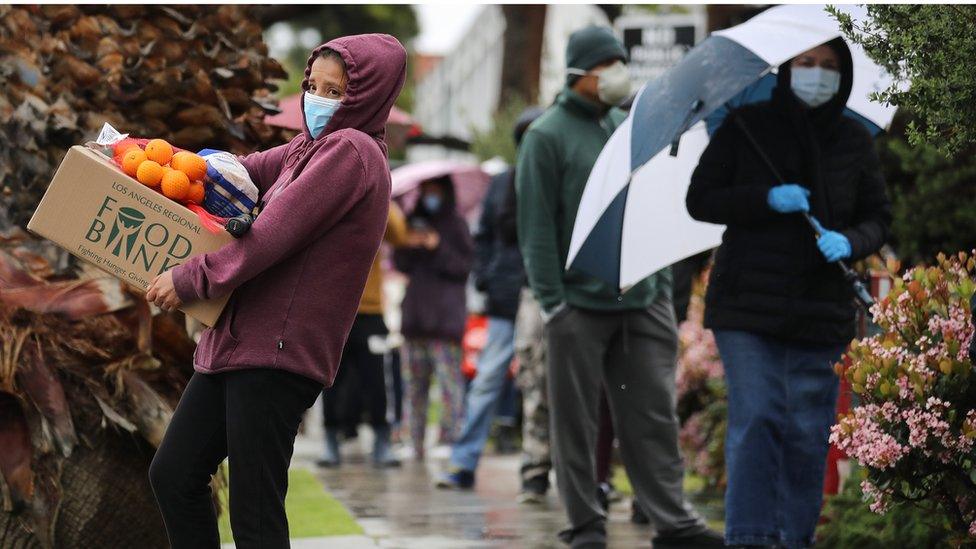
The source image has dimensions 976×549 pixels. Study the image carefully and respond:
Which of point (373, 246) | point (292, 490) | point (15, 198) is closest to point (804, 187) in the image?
point (373, 246)

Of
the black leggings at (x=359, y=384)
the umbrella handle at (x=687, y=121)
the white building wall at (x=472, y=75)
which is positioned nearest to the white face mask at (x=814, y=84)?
the umbrella handle at (x=687, y=121)

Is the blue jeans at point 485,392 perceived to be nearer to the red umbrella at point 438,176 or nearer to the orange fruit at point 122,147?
the red umbrella at point 438,176

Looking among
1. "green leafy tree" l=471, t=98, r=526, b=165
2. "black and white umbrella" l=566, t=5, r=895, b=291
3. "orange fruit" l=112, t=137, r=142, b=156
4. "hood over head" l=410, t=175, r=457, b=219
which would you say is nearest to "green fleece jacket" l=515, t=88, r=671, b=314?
"black and white umbrella" l=566, t=5, r=895, b=291

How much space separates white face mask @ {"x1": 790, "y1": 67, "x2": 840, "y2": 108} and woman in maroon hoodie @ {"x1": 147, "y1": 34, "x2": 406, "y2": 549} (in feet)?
6.79

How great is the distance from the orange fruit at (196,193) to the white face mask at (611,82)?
2.83m

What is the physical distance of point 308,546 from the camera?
625 centimetres

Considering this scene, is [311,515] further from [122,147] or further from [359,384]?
[122,147]

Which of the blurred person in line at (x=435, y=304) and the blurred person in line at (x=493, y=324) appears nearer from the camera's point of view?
the blurred person in line at (x=493, y=324)

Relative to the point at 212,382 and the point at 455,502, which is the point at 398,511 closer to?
the point at 455,502

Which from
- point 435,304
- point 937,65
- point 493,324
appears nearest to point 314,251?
point 937,65

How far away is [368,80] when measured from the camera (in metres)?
3.92

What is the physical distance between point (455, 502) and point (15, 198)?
358 centimetres

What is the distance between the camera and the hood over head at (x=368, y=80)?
12.8 ft

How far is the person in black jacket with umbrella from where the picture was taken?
5.39m
